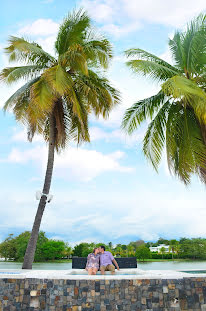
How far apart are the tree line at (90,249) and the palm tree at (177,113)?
15.8m

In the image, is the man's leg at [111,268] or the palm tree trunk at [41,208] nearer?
the man's leg at [111,268]

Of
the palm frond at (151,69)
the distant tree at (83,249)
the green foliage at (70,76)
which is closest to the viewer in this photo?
the palm frond at (151,69)

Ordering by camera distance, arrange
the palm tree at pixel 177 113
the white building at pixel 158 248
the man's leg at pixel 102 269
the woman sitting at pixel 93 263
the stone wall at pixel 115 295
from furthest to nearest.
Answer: the white building at pixel 158 248 < the palm tree at pixel 177 113 < the man's leg at pixel 102 269 < the woman sitting at pixel 93 263 < the stone wall at pixel 115 295

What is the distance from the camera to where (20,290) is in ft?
17.8

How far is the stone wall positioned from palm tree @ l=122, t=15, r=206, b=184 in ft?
14.5

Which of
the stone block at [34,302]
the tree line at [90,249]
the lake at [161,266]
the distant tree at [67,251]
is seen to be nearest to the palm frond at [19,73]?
the lake at [161,266]

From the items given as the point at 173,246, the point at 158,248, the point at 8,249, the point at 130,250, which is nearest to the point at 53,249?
the point at 8,249

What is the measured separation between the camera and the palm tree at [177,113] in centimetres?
913

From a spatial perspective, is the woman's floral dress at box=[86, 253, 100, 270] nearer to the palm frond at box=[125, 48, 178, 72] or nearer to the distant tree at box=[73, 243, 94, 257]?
the palm frond at box=[125, 48, 178, 72]

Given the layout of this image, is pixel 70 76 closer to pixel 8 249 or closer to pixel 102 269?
pixel 102 269

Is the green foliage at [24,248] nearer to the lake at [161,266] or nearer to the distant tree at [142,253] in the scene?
the lake at [161,266]

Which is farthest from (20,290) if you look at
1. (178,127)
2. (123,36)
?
(123,36)

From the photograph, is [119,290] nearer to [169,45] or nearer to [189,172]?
[189,172]

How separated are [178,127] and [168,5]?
432 centimetres
